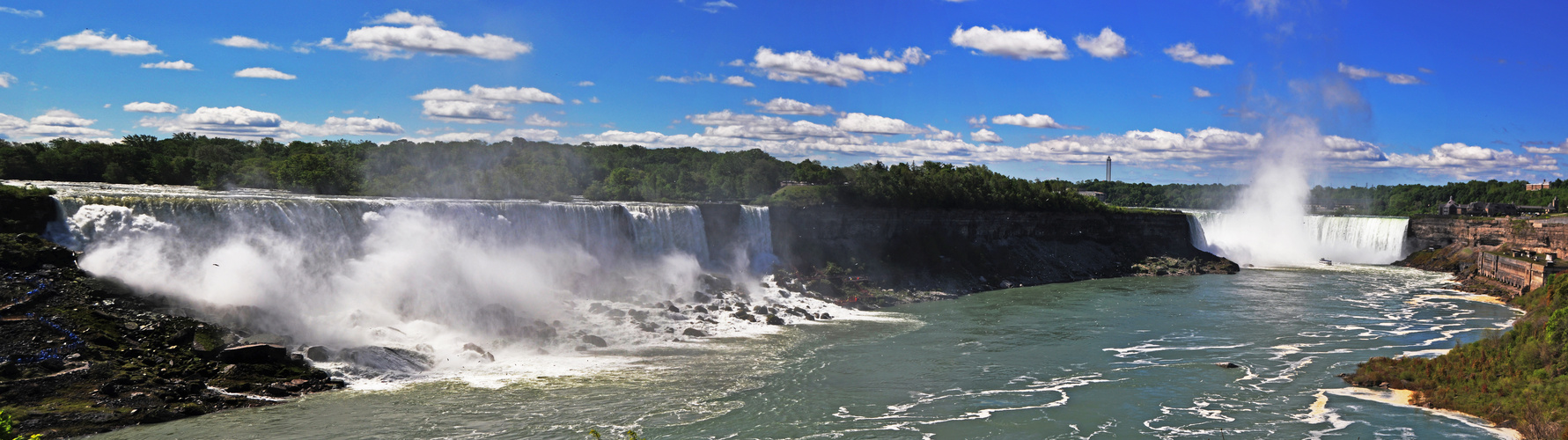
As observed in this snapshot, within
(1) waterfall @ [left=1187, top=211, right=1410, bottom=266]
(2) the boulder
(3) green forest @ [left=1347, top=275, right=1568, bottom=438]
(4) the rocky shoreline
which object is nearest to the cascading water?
(4) the rocky shoreline

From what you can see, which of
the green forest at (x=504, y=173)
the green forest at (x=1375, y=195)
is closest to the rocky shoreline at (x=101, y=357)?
the green forest at (x=504, y=173)

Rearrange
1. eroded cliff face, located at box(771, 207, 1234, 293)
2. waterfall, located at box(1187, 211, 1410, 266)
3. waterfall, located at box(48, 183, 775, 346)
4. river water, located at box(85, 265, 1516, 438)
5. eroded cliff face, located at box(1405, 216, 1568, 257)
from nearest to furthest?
1. river water, located at box(85, 265, 1516, 438)
2. waterfall, located at box(48, 183, 775, 346)
3. eroded cliff face, located at box(771, 207, 1234, 293)
4. eroded cliff face, located at box(1405, 216, 1568, 257)
5. waterfall, located at box(1187, 211, 1410, 266)

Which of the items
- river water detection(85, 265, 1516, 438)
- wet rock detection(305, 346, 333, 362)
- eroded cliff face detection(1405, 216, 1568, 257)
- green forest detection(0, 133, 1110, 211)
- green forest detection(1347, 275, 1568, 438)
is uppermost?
green forest detection(0, 133, 1110, 211)

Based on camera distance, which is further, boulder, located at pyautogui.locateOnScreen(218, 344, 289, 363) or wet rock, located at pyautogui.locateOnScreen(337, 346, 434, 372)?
wet rock, located at pyautogui.locateOnScreen(337, 346, 434, 372)

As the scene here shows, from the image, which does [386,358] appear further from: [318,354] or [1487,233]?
[1487,233]

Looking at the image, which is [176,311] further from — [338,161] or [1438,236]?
[1438,236]

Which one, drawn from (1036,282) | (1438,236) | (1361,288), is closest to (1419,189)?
(1438,236)

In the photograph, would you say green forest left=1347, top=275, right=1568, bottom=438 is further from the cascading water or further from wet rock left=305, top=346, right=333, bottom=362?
wet rock left=305, top=346, right=333, bottom=362
